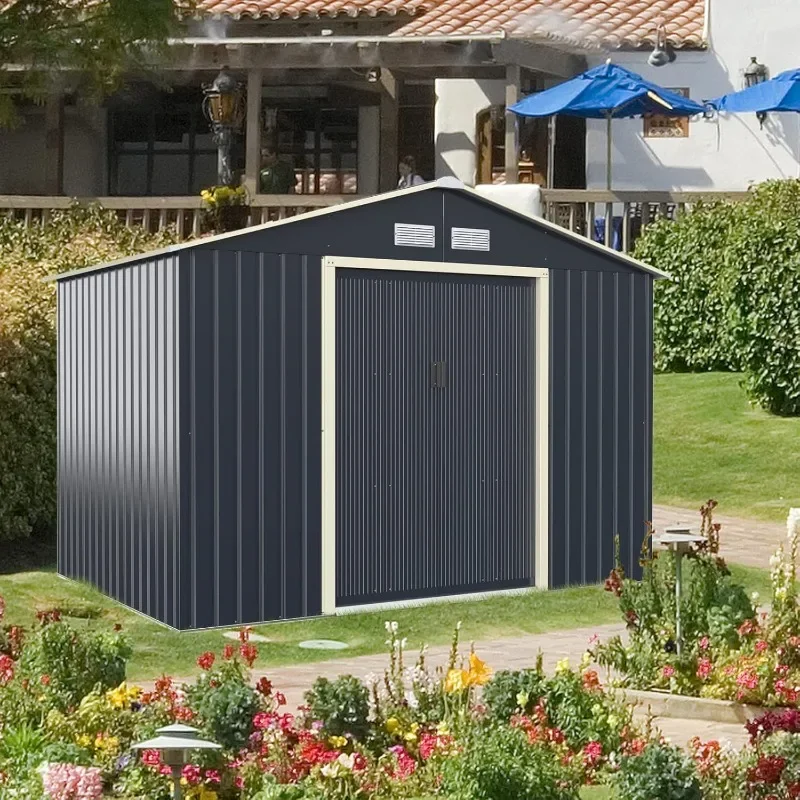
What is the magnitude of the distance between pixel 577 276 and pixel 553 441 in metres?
1.28

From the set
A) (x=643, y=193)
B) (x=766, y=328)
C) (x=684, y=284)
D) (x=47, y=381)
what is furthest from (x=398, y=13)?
(x=47, y=381)

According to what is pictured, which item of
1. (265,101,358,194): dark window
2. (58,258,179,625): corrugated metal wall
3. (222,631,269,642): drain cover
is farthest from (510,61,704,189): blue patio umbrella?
(222,631,269,642): drain cover

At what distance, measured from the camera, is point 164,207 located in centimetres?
2244

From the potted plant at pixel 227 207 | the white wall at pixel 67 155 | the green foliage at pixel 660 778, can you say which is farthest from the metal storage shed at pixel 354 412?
the white wall at pixel 67 155

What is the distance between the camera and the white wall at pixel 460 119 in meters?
27.4

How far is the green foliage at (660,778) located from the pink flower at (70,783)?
75.2 inches

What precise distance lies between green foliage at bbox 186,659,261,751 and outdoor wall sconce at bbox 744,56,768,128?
20.7 m

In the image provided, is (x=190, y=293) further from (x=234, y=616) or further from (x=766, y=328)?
(x=766, y=328)

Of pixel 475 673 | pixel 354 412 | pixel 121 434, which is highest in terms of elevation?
pixel 354 412

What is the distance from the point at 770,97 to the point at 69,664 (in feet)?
58.2

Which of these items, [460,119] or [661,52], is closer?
[661,52]

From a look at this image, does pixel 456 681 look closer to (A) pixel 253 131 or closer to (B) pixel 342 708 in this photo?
(B) pixel 342 708

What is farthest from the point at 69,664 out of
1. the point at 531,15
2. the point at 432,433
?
the point at 531,15

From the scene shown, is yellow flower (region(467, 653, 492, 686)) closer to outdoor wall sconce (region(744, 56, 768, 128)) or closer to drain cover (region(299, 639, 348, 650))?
drain cover (region(299, 639, 348, 650))
